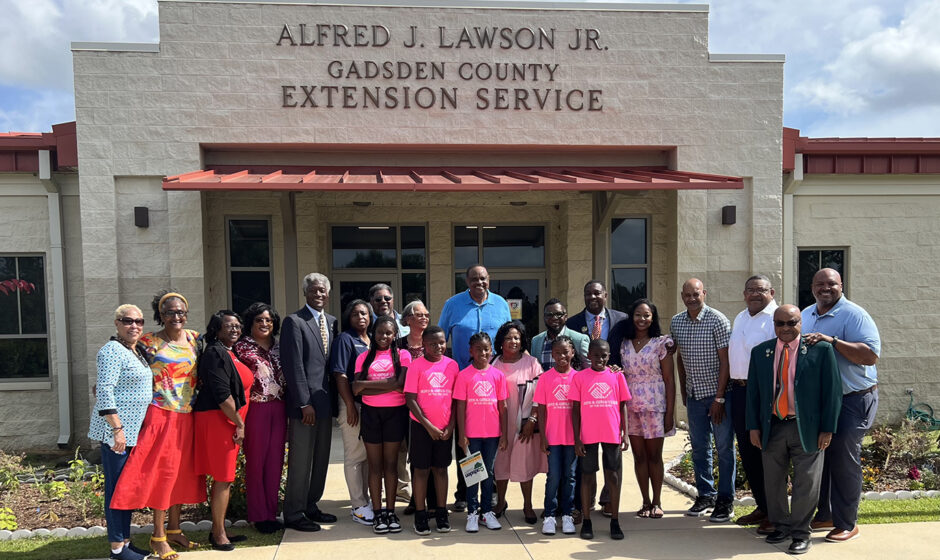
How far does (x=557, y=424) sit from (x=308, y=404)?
1857 mm

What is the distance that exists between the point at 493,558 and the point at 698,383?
2113mm

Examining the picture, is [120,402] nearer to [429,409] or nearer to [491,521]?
[429,409]

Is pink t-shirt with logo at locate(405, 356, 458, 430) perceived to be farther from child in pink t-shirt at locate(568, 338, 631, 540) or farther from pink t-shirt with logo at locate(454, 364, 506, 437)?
child in pink t-shirt at locate(568, 338, 631, 540)

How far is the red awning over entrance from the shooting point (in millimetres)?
7012

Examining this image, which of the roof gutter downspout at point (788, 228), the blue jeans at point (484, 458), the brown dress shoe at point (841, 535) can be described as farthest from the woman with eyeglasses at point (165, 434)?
the roof gutter downspout at point (788, 228)

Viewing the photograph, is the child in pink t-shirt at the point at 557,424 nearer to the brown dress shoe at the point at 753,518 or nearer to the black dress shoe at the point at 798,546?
the brown dress shoe at the point at 753,518

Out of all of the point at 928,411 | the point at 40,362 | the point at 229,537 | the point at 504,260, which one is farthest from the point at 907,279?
the point at 40,362

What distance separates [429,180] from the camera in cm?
750

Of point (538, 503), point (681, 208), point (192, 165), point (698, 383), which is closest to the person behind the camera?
point (698, 383)

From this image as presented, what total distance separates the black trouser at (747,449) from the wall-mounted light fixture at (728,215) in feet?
13.6

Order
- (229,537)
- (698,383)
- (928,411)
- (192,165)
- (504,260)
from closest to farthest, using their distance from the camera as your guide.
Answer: (229,537)
(698,383)
(192,165)
(928,411)
(504,260)

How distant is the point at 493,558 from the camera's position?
4.48 metres

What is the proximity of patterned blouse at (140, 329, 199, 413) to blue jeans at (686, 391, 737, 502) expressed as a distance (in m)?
3.84

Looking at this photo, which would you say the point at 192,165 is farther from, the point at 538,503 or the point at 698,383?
the point at 698,383
